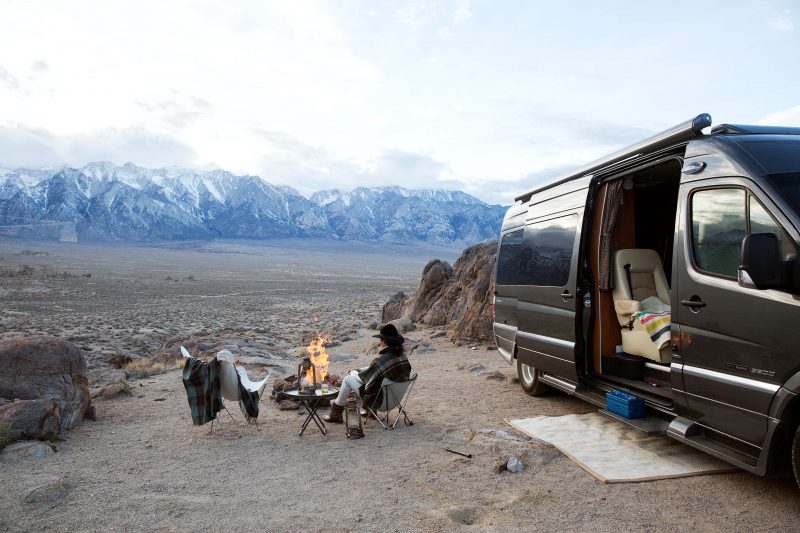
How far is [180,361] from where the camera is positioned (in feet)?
43.9

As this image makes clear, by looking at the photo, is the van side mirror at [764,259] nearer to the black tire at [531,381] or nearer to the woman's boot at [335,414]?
the black tire at [531,381]

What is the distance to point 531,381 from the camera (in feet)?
28.7

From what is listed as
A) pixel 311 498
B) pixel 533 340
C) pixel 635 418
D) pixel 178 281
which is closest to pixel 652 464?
pixel 635 418

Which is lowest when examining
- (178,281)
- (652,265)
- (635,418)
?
(178,281)

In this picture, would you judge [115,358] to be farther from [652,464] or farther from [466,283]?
[652,464]

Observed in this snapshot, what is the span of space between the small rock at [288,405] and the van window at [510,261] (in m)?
3.73

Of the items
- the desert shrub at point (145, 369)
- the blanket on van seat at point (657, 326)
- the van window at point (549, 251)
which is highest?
the van window at point (549, 251)

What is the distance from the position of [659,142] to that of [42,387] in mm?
7875

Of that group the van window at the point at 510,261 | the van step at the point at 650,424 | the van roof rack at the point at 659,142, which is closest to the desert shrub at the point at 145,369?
the van window at the point at 510,261

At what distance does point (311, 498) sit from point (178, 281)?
171 ft

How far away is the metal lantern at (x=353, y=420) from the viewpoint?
7.15m

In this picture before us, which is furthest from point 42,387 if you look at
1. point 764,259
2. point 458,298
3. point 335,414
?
point 458,298

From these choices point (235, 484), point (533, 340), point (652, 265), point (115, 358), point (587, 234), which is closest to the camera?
point (235, 484)

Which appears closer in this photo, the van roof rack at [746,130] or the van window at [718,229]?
the van window at [718,229]
